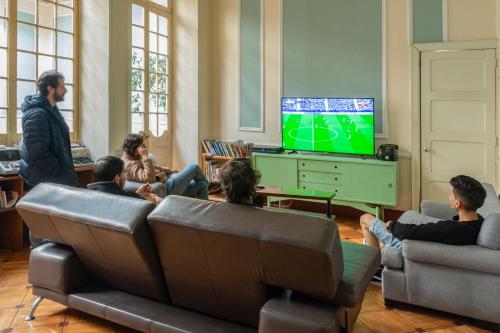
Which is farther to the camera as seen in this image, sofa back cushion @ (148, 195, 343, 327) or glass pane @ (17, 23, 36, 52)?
glass pane @ (17, 23, 36, 52)

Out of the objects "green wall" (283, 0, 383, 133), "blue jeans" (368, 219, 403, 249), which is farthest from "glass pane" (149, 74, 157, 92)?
"blue jeans" (368, 219, 403, 249)

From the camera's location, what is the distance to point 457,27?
4.82 meters

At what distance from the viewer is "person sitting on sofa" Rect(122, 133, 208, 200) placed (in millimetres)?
3967

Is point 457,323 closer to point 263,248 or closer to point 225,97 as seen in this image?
point 263,248

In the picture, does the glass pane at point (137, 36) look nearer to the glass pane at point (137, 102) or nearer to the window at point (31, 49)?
the glass pane at point (137, 102)

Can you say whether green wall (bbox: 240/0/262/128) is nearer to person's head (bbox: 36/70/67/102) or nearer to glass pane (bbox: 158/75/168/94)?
glass pane (bbox: 158/75/168/94)

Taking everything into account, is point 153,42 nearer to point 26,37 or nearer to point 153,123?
point 153,123

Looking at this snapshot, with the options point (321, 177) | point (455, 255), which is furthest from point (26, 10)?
point (455, 255)

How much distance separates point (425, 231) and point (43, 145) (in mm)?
2658

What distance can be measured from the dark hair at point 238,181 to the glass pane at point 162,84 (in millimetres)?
4379

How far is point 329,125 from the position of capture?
5.38 meters

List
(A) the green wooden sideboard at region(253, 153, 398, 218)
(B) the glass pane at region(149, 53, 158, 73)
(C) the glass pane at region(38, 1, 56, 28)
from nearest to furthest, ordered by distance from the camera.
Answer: (C) the glass pane at region(38, 1, 56, 28)
(A) the green wooden sideboard at region(253, 153, 398, 218)
(B) the glass pane at region(149, 53, 158, 73)

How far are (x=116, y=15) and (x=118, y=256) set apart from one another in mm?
3631

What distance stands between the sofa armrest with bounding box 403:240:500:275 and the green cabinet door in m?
2.93
